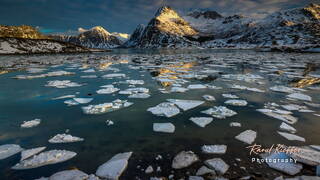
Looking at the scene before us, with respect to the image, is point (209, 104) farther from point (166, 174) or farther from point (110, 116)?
point (166, 174)

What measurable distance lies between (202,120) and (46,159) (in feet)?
9.61

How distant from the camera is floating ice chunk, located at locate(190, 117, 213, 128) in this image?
3593 mm

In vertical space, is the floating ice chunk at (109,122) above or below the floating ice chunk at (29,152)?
above

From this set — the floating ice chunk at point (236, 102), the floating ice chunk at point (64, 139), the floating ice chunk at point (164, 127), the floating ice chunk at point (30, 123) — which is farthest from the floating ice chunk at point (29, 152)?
the floating ice chunk at point (236, 102)

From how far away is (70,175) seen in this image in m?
2.15

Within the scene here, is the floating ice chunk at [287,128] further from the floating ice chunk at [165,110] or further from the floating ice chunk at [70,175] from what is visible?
the floating ice chunk at [70,175]

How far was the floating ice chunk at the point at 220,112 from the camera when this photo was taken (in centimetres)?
405

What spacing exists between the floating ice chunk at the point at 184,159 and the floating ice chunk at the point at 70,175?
3.81 ft

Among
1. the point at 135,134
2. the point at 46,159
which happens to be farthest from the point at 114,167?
the point at 46,159

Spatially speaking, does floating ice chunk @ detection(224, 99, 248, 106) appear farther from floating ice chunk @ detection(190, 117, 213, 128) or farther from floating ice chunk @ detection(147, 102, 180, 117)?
floating ice chunk @ detection(147, 102, 180, 117)

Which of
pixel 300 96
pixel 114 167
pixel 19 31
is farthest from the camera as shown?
pixel 19 31

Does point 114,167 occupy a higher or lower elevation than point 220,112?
lower

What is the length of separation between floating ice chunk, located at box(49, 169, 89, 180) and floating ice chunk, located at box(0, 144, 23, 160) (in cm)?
102

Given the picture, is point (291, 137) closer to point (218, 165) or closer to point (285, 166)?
point (285, 166)
